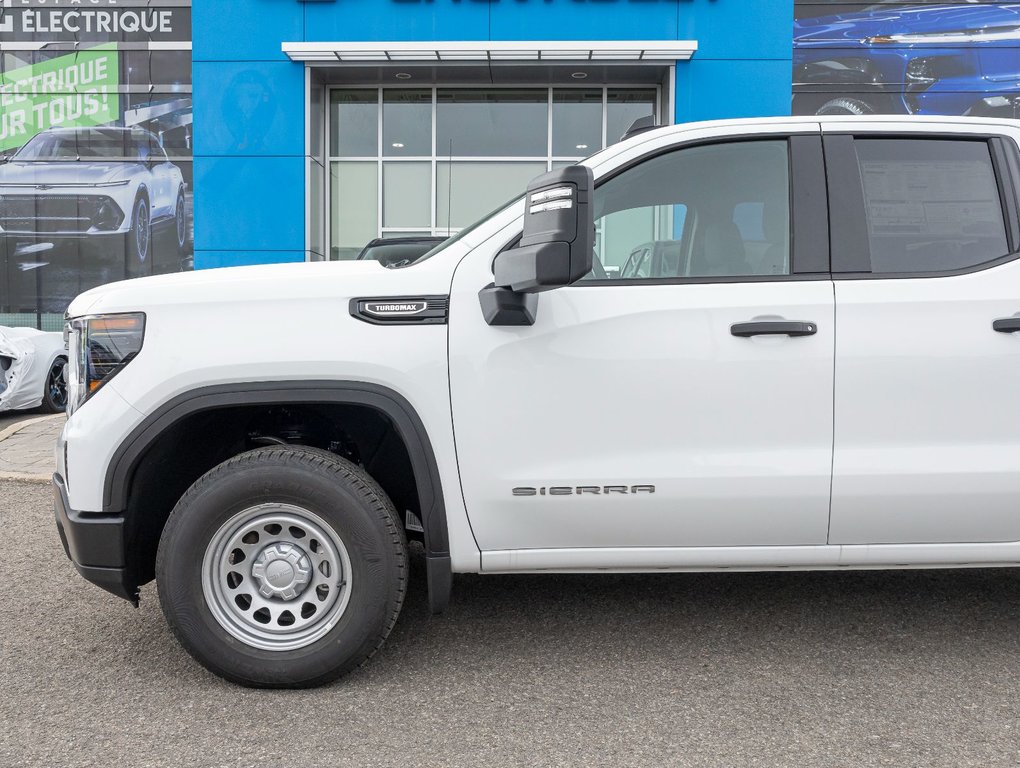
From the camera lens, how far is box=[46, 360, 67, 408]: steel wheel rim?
1046 cm

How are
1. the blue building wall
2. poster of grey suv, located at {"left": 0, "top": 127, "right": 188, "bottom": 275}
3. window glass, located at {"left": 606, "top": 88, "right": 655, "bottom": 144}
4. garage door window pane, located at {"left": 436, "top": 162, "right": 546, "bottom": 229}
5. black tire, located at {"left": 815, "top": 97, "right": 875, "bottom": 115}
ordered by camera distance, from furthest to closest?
1. poster of grey suv, located at {"left": 0, "top": 127, "right": 188, "bottom": 275}
2. black tire, located at {"left": 815, "top": 97, "right": 875, "bottom": 115}
3. garage door window pane, located at {"left": 436, "top": 162, "right": 546, "bottom": 229}
4. window glass, located at {"left": 606, "top": 88, "right": 655, "bottom": 144}
5. the blue building wall

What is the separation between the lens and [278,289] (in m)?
3.07

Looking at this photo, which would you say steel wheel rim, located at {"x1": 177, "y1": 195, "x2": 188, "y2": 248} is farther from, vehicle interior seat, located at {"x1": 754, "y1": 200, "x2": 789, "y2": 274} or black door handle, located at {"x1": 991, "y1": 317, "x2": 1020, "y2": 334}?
black door handle, located at {"x1": 991, "y1": 317, "x2": 1020, "y2": 334}

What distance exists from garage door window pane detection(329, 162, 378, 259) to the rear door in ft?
40.5

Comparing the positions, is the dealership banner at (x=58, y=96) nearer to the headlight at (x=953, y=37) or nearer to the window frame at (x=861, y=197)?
the headlight at (x=953, y=37)

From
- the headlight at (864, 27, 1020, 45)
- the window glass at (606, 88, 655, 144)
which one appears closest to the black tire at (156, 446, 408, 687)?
the window glass at (606, 88, 655, 144)

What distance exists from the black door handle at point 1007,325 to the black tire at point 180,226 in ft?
72.3

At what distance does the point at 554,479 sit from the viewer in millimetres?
3061

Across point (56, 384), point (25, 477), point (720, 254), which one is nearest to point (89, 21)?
point (56, 384)

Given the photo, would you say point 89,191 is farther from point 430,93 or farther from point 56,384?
point 56,384

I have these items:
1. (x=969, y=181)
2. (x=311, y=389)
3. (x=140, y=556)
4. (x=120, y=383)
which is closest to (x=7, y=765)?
(x=140, y=556)

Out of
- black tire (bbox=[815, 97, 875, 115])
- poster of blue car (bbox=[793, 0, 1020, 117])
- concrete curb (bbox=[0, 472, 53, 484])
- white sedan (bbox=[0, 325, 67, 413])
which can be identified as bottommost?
concrete curb (bbox=[0, 472, 53, 484])

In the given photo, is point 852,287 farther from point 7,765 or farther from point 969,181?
point 7,765

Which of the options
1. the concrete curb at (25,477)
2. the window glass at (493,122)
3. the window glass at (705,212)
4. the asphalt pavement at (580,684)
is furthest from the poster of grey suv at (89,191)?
the window glass at (705,212)
